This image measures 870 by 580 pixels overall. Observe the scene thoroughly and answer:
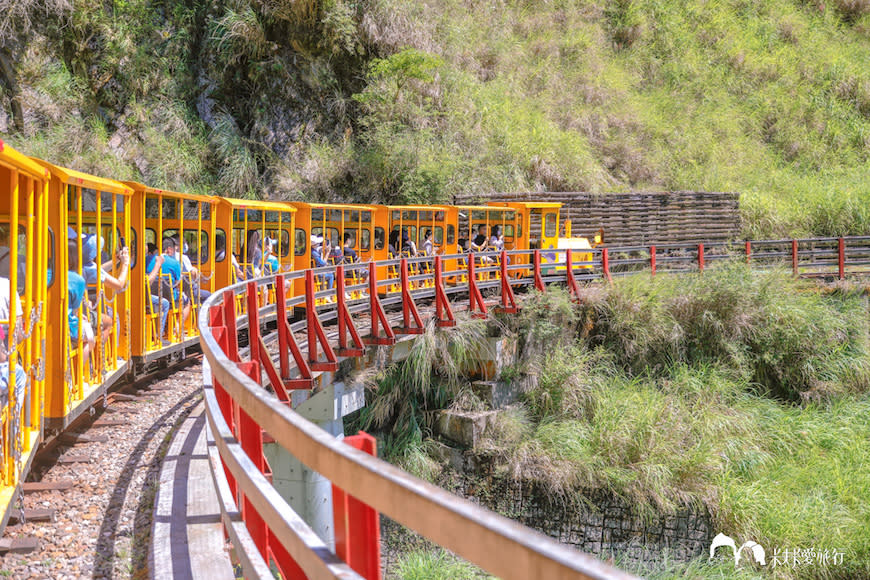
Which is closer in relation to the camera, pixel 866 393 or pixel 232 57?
pixel 866 393

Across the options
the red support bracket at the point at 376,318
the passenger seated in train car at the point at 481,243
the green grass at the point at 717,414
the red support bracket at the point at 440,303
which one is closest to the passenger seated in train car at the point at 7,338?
the red support bracket at the point at 376,318

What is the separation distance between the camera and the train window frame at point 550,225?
23.0m

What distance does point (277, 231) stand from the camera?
16.6 m

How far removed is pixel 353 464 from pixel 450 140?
29.7 meters

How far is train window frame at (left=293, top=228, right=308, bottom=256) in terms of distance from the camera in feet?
56.1

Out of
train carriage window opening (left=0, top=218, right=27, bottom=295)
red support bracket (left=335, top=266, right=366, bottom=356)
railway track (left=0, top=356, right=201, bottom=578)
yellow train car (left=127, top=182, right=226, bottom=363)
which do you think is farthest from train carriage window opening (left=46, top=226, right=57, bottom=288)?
red support bracket (left=335, top=266, right=366, bottom=356)

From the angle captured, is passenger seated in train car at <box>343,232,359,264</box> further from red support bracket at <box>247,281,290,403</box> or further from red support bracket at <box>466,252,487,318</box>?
red support bracket at <box>247,281,290,403</box>

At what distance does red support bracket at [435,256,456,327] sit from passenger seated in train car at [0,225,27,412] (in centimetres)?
812

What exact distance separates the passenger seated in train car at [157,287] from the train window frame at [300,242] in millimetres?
5528

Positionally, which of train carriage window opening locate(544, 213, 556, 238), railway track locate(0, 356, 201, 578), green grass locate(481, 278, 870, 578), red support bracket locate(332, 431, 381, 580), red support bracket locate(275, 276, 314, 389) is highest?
train carriage window opening locate(544, 213, 556, 238)

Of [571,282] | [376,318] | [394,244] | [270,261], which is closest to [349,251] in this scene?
[394,244]

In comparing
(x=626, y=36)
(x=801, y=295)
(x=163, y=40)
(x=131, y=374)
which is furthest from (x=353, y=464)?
(x=626, y=36)

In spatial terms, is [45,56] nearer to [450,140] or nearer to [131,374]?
[450,140]

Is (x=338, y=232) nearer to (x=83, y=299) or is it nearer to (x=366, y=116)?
(x=83, y=299)
